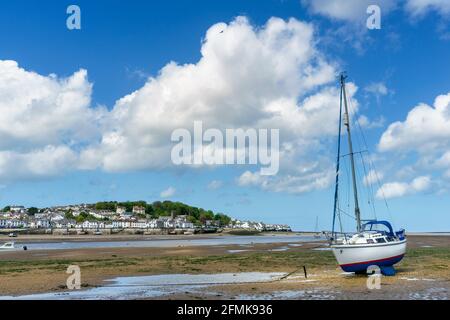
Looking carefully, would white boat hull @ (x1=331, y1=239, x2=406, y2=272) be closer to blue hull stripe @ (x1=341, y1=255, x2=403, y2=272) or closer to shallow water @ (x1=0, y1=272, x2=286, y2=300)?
blue hull stripe @ (x1=341, y1=255, x2=403, y2=272)

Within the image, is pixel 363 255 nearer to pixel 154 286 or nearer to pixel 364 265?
pixel 364 265

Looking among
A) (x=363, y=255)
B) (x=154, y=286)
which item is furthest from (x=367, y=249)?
(x=154, y=286)

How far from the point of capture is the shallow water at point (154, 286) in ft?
81.5

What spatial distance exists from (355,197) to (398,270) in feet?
21.3

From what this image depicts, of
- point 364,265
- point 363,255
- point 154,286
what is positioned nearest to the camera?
point 154,286

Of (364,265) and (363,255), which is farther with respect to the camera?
(364,265)

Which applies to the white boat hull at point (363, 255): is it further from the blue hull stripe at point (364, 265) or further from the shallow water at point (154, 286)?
the shallow water at point (154, 286)

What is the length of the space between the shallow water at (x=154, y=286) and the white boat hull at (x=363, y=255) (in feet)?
15.0

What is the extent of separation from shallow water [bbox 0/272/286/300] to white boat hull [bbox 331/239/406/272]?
4.58 m

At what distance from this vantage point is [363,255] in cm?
2966

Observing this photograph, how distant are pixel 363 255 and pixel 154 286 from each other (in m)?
12.4
